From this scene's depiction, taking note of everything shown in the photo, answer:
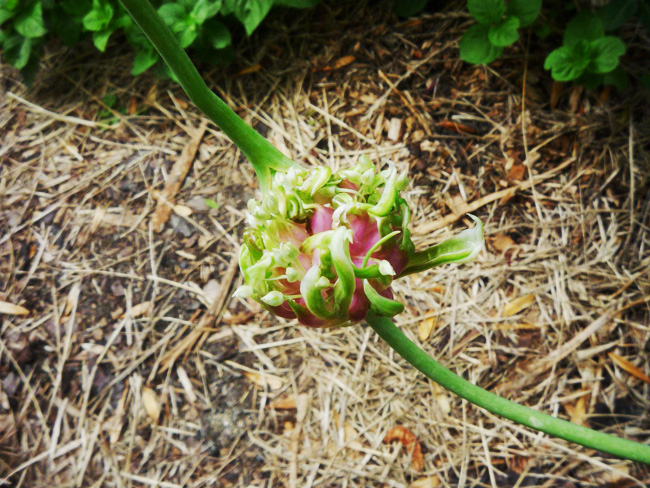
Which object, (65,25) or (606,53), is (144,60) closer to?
(65,25)

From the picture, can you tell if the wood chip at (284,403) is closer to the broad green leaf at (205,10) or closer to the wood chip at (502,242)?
the wood chip at (502,242)

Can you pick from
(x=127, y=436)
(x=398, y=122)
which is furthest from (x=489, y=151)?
(x=127, y=436)

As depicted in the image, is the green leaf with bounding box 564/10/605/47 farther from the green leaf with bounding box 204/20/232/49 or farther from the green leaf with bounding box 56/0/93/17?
the green leaf with bounding box 56/0/93/17

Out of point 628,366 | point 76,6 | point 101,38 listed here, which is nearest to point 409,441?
point 628,366

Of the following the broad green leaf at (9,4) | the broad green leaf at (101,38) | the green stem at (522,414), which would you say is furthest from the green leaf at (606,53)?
the broad green leaf at (9,4)

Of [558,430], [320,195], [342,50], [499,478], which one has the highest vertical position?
[320,195]

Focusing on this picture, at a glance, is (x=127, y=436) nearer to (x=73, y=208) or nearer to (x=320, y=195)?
(x=73, y=208)

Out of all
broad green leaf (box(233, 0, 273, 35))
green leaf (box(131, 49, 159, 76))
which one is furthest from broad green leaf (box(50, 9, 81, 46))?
broad green leaf (box(233, 0, 273, 35))
